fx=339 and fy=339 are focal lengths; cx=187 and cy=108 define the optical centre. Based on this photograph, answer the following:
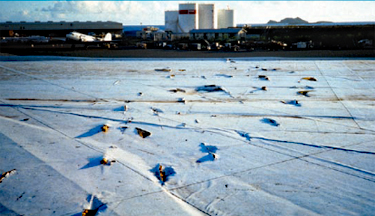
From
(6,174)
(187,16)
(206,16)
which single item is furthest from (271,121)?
(206,16)

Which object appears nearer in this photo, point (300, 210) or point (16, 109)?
point (300, 210)

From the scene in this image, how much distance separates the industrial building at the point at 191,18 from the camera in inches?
1818

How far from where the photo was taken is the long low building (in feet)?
194

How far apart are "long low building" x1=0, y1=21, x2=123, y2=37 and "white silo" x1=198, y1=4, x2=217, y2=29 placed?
69.7ft

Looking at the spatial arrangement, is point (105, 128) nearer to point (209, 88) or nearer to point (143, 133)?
point (143, 133)

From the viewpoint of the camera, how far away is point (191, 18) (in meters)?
46.2

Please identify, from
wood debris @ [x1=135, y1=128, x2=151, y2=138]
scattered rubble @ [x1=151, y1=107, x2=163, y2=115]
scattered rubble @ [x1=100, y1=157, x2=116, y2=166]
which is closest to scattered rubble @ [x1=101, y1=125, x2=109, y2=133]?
wood debris @ [x1=135, y1=128, x2=151, y2=138]

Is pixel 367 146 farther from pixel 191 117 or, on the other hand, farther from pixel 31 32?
pixel 31 32

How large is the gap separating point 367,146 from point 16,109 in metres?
6.31

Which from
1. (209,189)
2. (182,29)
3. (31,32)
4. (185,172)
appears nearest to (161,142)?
(185,172)

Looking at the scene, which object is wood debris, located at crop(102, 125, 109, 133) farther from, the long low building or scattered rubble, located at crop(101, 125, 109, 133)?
the long low building

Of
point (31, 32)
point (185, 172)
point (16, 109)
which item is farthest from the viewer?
point (31, 32)

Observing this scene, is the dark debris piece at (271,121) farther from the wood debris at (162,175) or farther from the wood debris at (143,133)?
the wood debris at (162,175)

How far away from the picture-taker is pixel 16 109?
6.81 meters
